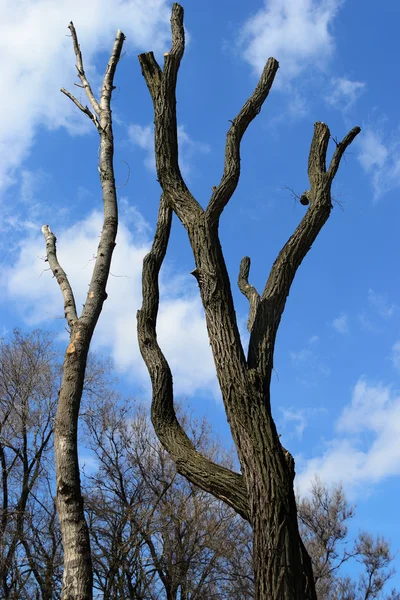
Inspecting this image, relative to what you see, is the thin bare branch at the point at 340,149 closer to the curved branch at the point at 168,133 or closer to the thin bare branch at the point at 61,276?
the curved branch at the point at 168,133

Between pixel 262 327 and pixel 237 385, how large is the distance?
0.76 m

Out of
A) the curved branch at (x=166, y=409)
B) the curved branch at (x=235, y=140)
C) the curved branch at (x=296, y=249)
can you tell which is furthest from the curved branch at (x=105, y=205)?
the curved branch at (x=296, y=249)

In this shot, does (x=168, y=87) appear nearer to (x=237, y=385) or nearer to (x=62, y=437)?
(x=237, y=385)

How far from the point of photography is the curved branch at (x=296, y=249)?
508 centimetres

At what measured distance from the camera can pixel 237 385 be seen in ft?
15.1

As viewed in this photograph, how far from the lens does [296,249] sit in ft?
17.8

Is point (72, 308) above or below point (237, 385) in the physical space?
above

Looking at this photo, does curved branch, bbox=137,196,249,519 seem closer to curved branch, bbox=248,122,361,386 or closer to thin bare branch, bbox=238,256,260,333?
curved branch, bbox=248,122,361,386

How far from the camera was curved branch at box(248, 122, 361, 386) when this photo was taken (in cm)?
508

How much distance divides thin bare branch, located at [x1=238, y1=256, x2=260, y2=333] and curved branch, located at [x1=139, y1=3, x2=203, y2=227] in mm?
1145

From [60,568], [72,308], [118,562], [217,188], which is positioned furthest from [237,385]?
[60,568]

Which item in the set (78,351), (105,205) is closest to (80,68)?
(105,205)

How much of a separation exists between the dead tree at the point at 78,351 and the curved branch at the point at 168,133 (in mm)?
976

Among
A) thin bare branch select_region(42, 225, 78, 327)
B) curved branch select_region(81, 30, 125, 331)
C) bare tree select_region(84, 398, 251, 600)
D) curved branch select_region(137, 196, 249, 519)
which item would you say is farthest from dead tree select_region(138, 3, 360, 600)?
bare tree select_region(84, 398, 251, 600)
